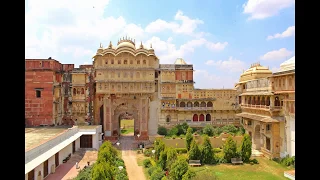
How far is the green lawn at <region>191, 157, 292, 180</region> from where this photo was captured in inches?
708

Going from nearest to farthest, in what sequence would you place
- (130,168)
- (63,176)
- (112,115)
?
1. (63,176)
2. (130,168)
3. (112,115)

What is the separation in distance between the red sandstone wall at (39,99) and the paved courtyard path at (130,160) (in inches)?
332

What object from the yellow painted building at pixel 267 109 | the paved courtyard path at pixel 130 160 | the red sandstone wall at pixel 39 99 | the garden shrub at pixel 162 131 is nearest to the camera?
the paved courtyard path at pixel 130 160

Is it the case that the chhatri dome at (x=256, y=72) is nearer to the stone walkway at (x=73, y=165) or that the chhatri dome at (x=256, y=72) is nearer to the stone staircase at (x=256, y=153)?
the stone staircase at (x=256, y=153)

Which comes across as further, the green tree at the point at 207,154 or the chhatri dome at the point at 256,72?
the chhatri dome at the point at 256,72

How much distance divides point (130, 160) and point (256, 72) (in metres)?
15.8

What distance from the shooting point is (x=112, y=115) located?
32.0 m

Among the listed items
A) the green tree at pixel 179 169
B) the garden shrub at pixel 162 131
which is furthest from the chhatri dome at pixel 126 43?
the green tree at pixel 179 169

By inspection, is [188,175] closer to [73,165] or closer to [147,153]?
[73,165]

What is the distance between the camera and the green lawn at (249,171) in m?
18.0

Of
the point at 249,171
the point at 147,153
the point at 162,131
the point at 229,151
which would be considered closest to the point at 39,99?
the point at 147,153
